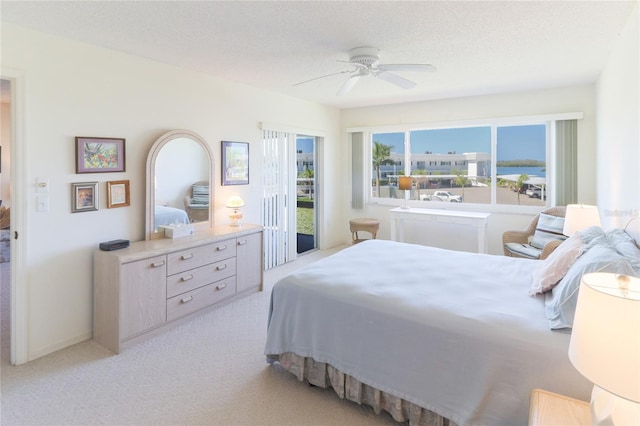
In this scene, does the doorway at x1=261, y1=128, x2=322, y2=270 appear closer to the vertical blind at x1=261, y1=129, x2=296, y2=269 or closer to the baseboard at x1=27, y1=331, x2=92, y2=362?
the vertical blind at x1=261, y1=129, x2=296, y2=269

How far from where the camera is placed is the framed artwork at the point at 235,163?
432 cm

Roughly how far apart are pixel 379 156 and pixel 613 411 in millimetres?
5475

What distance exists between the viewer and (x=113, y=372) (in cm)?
257

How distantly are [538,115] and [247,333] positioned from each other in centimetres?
456

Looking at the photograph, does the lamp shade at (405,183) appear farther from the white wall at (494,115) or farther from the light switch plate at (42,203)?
the light switch plate at (42,203)

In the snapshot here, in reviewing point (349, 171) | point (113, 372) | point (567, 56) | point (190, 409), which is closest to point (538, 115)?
point (567, 56)

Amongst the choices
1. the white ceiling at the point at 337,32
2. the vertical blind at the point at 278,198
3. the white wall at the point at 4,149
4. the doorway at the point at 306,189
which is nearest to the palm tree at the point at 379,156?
the doorway at the point at 306,189

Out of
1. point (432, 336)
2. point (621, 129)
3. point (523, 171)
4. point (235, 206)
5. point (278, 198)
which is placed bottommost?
point (432, 336)

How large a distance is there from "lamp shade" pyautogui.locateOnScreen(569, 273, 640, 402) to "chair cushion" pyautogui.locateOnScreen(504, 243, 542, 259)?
3192 millimetres

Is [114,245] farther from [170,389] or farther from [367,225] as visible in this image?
[367,225]

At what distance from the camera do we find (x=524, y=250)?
13.7 ft

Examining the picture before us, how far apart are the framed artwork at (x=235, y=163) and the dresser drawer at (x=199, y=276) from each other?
1.09 meters

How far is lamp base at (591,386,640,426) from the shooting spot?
3.75 ft

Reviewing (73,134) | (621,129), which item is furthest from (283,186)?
(621,129)
